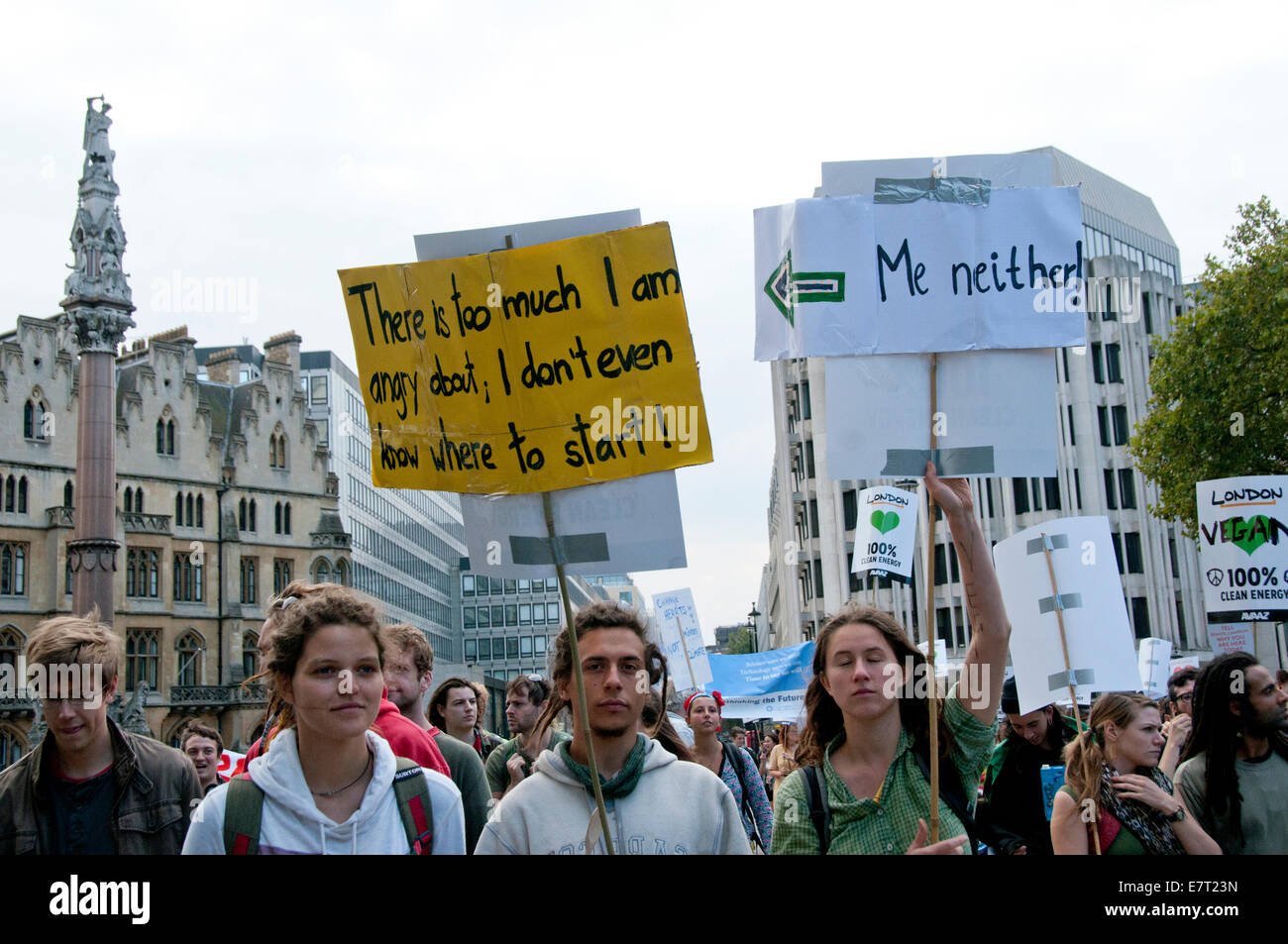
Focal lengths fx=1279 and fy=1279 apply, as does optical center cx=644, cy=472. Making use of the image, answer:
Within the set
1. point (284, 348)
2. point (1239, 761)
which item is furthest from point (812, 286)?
point (284, 348)

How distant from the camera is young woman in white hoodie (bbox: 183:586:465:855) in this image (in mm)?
3635

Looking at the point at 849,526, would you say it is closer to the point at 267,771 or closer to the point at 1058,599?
the point at 1058,599

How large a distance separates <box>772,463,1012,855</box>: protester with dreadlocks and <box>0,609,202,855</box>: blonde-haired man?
222cm

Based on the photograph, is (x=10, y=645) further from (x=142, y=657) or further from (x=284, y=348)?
(x=284, y=348)

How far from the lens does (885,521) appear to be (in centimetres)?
1733

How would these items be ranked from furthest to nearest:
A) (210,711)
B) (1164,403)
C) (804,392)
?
(804,392) < (210,711) < (1164,403)

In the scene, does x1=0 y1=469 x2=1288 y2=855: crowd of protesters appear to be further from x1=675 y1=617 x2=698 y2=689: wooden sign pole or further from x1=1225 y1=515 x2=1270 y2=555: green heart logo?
x1=675 y1=617 x2=698 y2=689: wooden sign pole

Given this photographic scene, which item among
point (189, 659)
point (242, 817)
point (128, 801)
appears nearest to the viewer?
point (242, 817)

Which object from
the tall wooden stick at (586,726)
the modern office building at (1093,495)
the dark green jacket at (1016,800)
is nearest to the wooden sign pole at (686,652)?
the dark green jacket at (1016,800)

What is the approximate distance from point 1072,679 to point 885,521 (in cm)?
1063

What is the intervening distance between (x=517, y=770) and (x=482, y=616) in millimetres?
111738

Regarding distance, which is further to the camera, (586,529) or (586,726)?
(586,529)
